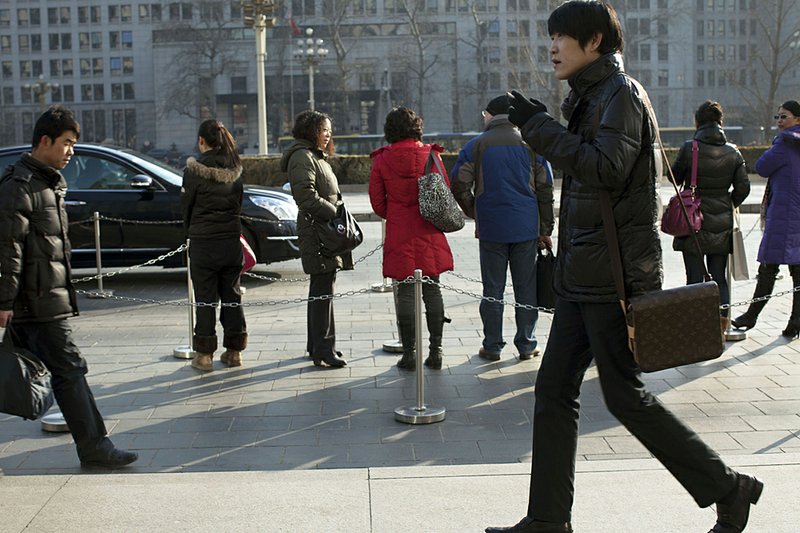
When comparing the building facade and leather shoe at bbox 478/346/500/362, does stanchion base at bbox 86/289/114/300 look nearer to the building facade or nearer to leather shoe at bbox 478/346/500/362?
leather shoe at bbox 478/346/500/362

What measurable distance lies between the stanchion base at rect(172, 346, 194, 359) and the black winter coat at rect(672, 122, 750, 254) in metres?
3.83

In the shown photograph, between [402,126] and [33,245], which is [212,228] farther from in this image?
A: [33,245]

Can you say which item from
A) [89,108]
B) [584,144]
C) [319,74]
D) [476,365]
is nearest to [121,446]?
[476,365]

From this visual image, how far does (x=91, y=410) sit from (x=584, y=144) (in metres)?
3.06

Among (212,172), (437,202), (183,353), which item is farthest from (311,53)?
(437,202)

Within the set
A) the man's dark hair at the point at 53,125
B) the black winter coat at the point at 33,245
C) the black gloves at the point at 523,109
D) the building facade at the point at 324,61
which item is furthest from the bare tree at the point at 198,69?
the black gloves at the point at 523,109

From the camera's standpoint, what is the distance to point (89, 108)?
107m

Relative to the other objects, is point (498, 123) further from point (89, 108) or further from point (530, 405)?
point (89, 108)

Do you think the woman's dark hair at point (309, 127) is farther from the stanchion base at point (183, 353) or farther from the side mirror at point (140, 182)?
the side mirror at point (140, 182)

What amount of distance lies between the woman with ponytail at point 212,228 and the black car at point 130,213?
4.44 metres

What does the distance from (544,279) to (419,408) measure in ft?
6.65

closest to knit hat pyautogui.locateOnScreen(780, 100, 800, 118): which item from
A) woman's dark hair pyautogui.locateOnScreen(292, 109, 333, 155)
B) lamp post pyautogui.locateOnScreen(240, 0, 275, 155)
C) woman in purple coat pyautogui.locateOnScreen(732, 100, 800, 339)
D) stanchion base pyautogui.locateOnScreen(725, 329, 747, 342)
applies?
woman in purple coat pyautogui.locateOnScreen(732, 100, 800, 339)

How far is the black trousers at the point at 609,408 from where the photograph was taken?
377cm

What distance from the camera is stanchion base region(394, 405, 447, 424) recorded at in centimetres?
621
